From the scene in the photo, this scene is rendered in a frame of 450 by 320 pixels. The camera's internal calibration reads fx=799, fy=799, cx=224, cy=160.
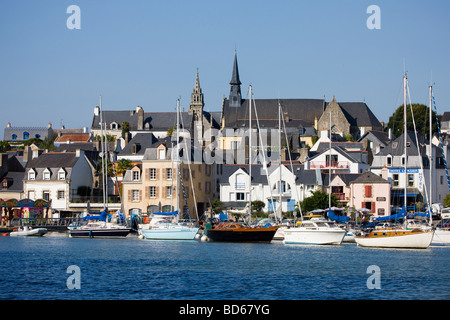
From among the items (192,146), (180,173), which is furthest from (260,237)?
(192,146)

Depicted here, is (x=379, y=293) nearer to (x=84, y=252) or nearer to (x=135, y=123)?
(x=84, y=252)

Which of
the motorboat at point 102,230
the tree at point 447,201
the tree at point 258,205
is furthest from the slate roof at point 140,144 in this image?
the tree at point 447,201

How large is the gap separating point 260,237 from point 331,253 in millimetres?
9780

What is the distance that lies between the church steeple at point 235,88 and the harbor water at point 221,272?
102574 millimetres

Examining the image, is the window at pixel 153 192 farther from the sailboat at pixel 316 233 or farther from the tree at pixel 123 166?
the sailboat at pixel 316 233

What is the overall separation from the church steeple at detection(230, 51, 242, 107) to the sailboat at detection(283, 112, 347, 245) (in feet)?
334

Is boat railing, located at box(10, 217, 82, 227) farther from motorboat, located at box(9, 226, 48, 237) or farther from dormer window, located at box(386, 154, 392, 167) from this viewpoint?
dormer window, located at box(386, 154, 392, 167)

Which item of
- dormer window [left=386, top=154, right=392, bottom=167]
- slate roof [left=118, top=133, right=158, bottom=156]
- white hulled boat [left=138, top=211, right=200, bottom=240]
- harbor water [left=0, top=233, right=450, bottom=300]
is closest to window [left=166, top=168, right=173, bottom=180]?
white hulled boat [left=138, top=211, right=200, bottom=240]

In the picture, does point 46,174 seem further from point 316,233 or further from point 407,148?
point 316,233

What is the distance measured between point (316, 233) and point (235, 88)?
4277 inches

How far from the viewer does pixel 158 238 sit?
68.4 m

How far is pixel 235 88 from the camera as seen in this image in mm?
167375

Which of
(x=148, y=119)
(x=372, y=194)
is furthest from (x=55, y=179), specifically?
(x=148, y=119)

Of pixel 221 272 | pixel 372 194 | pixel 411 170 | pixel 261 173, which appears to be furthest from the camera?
pixel 411 170
